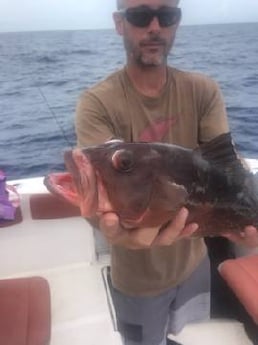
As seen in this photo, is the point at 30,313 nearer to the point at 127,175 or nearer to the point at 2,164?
the point at 127,175

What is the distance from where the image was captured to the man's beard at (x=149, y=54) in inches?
94.4

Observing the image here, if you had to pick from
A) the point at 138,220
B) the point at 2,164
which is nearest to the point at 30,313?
the point at 138,220

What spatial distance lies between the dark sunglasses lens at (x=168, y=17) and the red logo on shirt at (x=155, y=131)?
1.73ft

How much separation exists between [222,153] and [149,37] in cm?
82

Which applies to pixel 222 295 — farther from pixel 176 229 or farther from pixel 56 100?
pixel 56 100

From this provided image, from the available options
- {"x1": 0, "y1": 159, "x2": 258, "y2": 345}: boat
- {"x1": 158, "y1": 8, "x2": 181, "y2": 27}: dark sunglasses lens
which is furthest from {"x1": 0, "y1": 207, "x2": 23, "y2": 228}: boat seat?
{"x1": 158, "y1": 8, "x2": 181, "y2": 27}: dark sunglasses lens

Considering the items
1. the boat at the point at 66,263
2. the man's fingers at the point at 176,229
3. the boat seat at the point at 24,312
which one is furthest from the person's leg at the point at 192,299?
the man's fingers at the point at 176,229

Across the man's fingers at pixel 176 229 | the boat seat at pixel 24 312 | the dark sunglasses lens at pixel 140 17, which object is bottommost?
the boat seat at pixel 24 312

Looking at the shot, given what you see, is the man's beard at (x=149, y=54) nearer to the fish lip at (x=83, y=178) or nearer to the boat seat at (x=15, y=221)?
the fish lip at (x=83, y=178)

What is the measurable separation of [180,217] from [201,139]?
71 cm

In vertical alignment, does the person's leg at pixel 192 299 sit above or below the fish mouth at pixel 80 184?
below

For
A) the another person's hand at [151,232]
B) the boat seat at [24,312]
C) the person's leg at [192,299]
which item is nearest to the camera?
the another person's hand at [151,232]

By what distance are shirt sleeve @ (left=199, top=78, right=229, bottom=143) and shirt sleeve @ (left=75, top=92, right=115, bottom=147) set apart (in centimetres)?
50

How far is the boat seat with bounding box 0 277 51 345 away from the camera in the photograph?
2675mm
